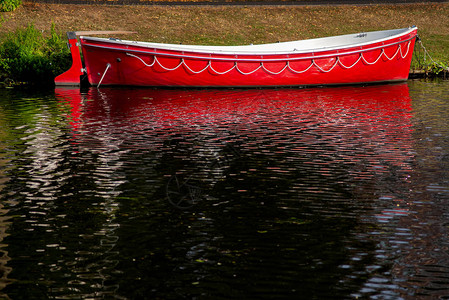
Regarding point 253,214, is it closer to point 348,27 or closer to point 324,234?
point 324,234

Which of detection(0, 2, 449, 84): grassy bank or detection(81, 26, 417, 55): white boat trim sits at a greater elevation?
detection(0, 2, 449, 84): grassy bank

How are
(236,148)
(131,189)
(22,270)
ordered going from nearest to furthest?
(22,270)
(131,189)
(236,148)

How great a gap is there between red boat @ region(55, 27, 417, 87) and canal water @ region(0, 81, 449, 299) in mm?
6122

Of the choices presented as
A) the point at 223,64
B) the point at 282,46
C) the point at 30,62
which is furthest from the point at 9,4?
the point at 282,46

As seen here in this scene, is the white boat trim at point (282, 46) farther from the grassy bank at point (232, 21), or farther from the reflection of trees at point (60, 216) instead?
the reflection of trees at point (60, 216)

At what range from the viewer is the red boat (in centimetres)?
2056

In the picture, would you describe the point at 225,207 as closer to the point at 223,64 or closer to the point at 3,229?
the point at 3,229

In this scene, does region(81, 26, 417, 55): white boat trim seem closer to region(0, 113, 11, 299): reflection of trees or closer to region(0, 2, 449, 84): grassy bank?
region(0, 2, 449, 84): grassy bank

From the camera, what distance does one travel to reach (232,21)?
97.4ft

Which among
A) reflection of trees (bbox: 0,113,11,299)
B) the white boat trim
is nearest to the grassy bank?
the white boat trim

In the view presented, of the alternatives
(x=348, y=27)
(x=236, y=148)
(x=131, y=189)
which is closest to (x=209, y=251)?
(x=131, y=189)

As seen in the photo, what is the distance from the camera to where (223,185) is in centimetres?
861

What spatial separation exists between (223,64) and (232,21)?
30.8ft

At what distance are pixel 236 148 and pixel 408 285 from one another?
621 centimetres
